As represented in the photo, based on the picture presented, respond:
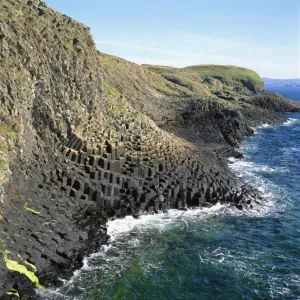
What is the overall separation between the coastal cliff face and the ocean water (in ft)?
4.87

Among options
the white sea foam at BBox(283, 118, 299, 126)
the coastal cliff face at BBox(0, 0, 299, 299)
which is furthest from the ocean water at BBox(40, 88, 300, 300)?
the white sea foam at BBox(283, 118, 299, 126)

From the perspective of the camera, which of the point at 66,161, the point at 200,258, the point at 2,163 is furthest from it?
the point at 66,161

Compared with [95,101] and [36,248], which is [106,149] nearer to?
[95,101]

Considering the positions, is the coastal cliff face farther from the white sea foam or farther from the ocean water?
the white sea foam


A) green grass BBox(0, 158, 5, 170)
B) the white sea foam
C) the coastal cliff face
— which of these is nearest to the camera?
the coastal cliff face

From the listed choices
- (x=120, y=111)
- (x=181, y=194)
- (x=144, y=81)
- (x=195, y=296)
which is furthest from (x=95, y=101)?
(x=144, y=81)

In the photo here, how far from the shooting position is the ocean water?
2089 centimetres

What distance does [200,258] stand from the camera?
24.7 metres

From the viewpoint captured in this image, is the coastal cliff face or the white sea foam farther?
the white sea foam

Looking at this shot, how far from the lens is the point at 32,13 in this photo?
32.6 m

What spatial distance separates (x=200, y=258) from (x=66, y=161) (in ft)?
47.7

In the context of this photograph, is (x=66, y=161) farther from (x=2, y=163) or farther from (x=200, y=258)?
(x=200, y=258)

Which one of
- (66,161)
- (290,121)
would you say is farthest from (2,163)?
(290,121)

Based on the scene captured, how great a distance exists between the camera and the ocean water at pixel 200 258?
20.9 m
